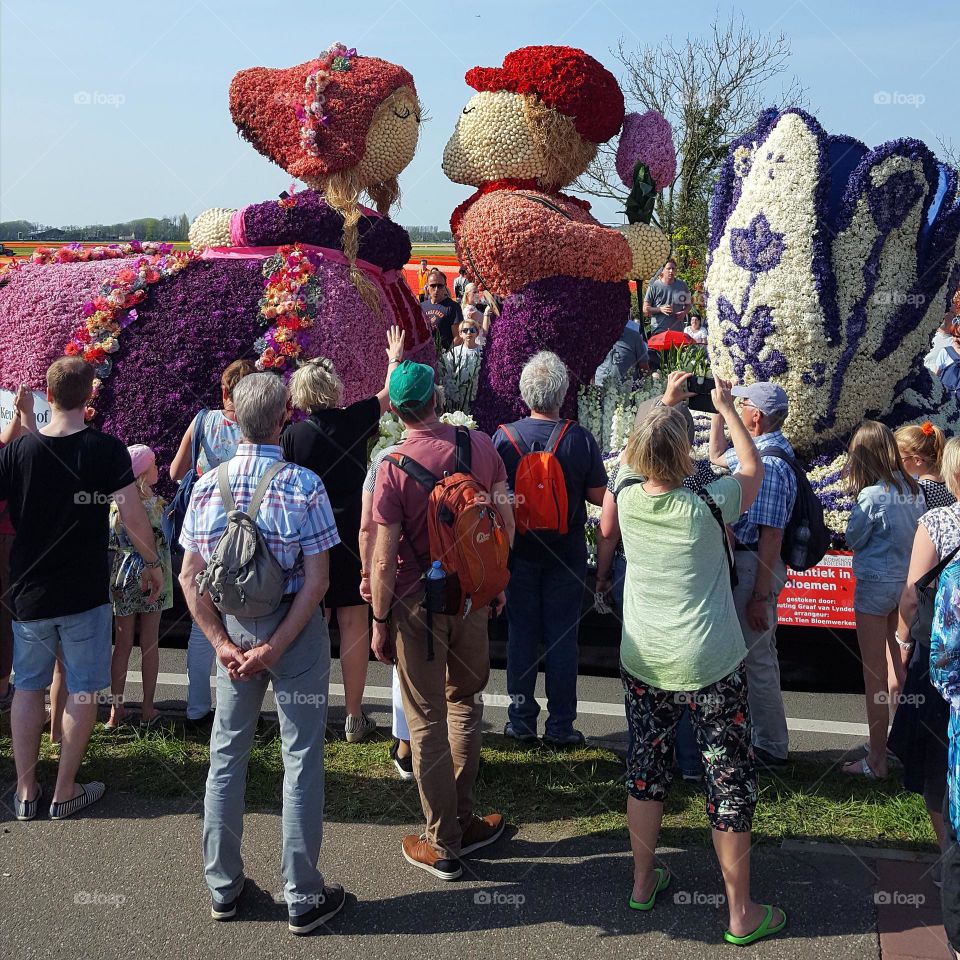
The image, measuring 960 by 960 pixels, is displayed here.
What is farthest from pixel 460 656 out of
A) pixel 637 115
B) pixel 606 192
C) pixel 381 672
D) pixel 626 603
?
pixel 606 192

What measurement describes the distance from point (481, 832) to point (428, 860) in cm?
23

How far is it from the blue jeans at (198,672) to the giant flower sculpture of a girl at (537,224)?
111 inches

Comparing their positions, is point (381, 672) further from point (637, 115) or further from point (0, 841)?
point (637, 115)

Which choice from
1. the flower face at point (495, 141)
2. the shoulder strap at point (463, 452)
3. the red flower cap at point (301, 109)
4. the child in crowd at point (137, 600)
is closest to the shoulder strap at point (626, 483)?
the shoulder strap at point (463, 452)

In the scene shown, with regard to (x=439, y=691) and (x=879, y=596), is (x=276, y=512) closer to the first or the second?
(x=439, y=691)

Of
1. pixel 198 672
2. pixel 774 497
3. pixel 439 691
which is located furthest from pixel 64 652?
pixel 774 497

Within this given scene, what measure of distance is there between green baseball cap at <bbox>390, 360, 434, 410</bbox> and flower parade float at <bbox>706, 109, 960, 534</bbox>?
133 inches

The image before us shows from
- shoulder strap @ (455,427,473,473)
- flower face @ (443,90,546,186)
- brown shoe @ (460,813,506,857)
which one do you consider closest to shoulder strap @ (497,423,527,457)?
shoulder strap @ (455,427,473,473)

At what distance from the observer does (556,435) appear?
4.07 metres

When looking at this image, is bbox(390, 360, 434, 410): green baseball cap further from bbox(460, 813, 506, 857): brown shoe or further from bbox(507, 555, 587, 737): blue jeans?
bbox(460, 813, 506, 857): brown shoe

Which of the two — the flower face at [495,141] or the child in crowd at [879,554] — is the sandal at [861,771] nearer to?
the child in crowd at [879,554]

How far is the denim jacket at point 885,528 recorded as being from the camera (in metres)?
3.92

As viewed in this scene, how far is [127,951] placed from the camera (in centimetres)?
290

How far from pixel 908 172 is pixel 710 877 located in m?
4.38
